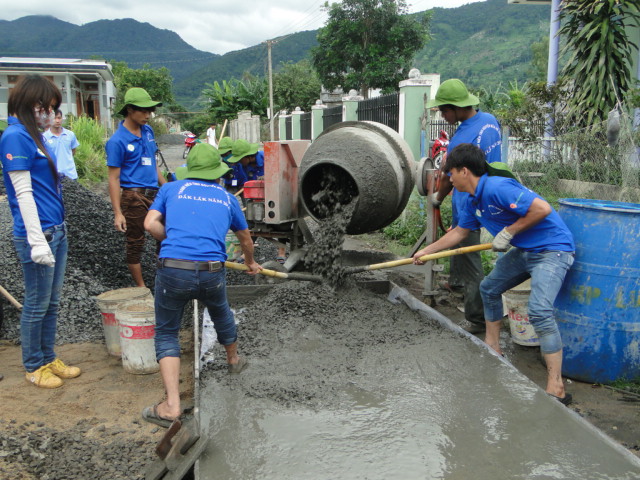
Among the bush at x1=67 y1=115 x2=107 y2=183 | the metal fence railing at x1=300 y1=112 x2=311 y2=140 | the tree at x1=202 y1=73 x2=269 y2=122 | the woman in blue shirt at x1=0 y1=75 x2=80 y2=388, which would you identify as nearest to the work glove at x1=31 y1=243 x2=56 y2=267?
the woman in blue shirt at x1=0 y1=75 x2=80 y2=388

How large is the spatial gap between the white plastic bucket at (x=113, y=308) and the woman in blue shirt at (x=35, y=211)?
37 centimetres

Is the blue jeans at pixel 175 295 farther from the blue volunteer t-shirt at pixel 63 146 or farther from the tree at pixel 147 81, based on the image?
the tree at pixel 147 81

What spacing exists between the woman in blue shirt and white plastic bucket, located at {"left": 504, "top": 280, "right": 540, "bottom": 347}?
10.4 ft

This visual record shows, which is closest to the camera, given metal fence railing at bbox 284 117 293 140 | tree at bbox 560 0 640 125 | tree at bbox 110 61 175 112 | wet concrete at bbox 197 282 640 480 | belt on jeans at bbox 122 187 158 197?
wet concrete at bbox 197 282 640 480

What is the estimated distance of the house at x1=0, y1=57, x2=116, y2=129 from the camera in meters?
26.1

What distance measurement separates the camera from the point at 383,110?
1079 centimetres

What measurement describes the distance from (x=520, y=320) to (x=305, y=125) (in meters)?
15.6

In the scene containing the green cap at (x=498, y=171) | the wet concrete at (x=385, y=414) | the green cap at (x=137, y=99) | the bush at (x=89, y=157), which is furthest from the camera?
the bush at (x=89, y=157)

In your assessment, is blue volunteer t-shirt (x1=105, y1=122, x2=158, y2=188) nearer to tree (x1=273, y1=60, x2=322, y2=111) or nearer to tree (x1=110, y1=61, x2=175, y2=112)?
tree (x1=273, y1=60, x2=322, y2=111)

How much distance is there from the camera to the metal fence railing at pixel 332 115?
14.6 meters

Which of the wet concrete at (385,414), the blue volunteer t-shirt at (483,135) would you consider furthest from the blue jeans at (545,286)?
the blue volunteer t-shirt at (483,135)

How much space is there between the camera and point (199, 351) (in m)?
3.45

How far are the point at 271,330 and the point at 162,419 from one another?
3.56 feet

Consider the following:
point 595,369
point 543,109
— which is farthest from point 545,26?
point 595,369
